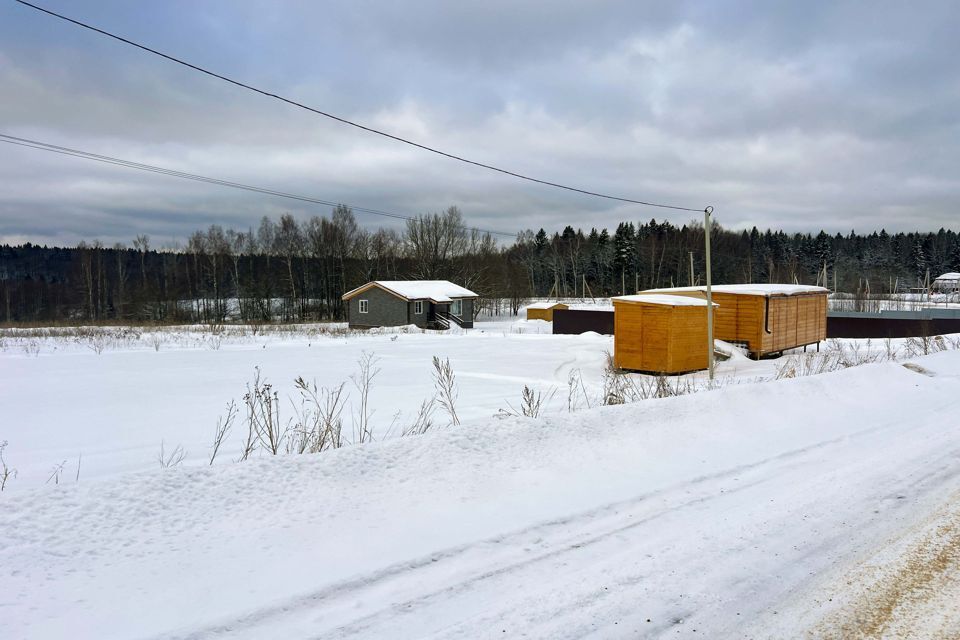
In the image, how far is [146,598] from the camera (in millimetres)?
3123

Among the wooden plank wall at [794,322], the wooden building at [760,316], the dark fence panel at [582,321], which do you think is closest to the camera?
the wooden building at [760,316]

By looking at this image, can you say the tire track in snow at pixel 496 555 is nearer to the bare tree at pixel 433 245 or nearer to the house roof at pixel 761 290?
the house roof at pixel 761 290

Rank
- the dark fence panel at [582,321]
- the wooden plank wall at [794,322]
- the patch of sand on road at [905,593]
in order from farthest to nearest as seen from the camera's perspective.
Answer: the dark fence panel at [582,321], the wooden plank wall at [794,322], the patch of sand on road at [905,593]

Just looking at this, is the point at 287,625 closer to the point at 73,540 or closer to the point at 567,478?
the point at 73,540

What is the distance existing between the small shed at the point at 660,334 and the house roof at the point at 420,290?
2473cm

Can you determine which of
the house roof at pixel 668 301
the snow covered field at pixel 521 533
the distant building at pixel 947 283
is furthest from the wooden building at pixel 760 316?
the distant building at pixel 947 283

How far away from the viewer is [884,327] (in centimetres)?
2892

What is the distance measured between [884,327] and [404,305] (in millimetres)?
28204

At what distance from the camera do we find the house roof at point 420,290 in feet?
134

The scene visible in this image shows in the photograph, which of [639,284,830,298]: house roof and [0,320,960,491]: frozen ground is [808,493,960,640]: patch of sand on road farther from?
[639,284,830,298]: house roof

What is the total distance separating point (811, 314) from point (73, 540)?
25819 millimetres

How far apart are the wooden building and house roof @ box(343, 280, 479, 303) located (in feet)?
70.4

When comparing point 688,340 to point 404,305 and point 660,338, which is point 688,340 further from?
point 404,305

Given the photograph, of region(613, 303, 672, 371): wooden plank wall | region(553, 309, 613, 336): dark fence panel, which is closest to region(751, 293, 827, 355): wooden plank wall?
region(613, 303, 672, 371): wooden plank wall
